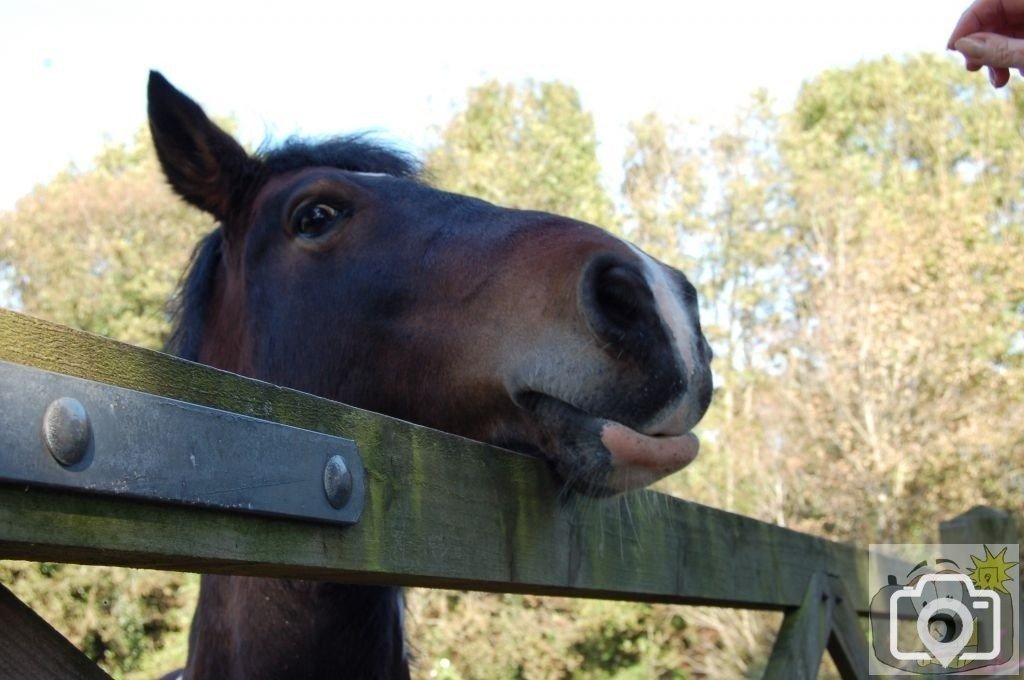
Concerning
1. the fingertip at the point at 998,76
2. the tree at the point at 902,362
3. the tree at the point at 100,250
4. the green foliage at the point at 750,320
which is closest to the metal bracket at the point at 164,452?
the fingertip at the point at 998,76

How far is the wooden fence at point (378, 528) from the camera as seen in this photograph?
2.93ft

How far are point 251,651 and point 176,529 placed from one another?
126 centimetres

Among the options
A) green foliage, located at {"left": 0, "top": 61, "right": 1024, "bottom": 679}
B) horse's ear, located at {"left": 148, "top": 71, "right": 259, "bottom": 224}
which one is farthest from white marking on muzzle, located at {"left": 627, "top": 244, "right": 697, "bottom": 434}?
green foliage, located at {"left": 0, "top": 61, "right": 1024, "bottom": 679}

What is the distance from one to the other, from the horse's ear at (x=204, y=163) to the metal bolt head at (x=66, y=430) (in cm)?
201

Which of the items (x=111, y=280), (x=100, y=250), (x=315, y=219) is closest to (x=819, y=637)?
(x=315, y=219)

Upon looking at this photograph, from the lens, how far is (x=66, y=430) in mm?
836

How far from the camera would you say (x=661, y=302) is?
168 centimetres

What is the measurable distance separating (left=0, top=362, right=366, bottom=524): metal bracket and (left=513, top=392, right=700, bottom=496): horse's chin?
0.58 metres

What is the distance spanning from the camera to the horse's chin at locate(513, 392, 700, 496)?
1.64 meters

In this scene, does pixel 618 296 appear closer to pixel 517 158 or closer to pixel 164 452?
pixel 164 452

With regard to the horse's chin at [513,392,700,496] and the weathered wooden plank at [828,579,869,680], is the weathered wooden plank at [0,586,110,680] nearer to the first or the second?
the horse's chin at [513,392,700,496]

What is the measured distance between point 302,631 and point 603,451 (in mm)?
833

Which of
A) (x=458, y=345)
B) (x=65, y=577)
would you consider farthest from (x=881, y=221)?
(x=458, y=345)

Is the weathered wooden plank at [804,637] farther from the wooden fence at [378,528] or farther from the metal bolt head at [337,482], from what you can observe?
the metal bolt head at [337,482]
